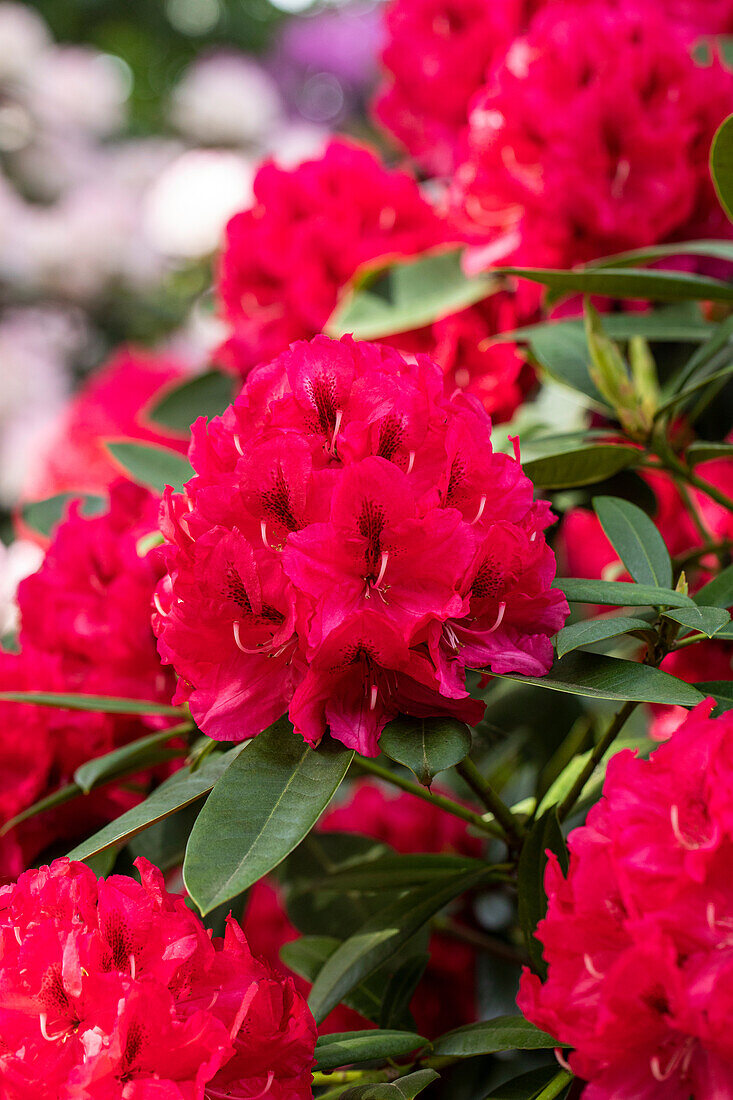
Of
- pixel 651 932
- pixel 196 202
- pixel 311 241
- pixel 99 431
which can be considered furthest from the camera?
pixel 196 202

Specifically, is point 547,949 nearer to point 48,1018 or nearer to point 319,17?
point 48,1018

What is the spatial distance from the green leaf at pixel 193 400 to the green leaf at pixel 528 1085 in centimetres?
51

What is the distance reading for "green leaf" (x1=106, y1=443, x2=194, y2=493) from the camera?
1.91ft

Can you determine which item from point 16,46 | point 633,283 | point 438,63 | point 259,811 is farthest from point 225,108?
point 259,811

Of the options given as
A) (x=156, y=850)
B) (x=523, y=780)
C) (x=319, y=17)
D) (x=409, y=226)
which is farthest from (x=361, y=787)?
(x=319, y=17)

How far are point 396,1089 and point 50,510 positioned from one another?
45 centimetres

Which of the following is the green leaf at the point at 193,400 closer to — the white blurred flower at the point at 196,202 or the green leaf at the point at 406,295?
the green leaf at the point at 406,295

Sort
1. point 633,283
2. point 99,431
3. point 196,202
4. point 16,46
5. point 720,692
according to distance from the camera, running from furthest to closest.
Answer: point 16,46 → point 196,202 → point 99,431 → point 633,283 → point 720,692

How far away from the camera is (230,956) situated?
1.22 feet

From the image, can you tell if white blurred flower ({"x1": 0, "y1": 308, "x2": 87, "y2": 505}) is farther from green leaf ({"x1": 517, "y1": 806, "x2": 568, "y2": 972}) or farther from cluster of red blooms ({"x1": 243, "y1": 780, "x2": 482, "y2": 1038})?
green leaf ({"x1": 517, "y1": 806, "x2": 568, "y2": 972})

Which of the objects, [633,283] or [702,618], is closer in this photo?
[702,618]

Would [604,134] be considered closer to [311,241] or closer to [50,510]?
[311,241]

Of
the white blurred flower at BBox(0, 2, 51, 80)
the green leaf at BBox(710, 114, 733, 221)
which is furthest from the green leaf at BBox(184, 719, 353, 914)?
the white blurred flower at BBox(0, 2, 51, 80)

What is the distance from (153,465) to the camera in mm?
596
